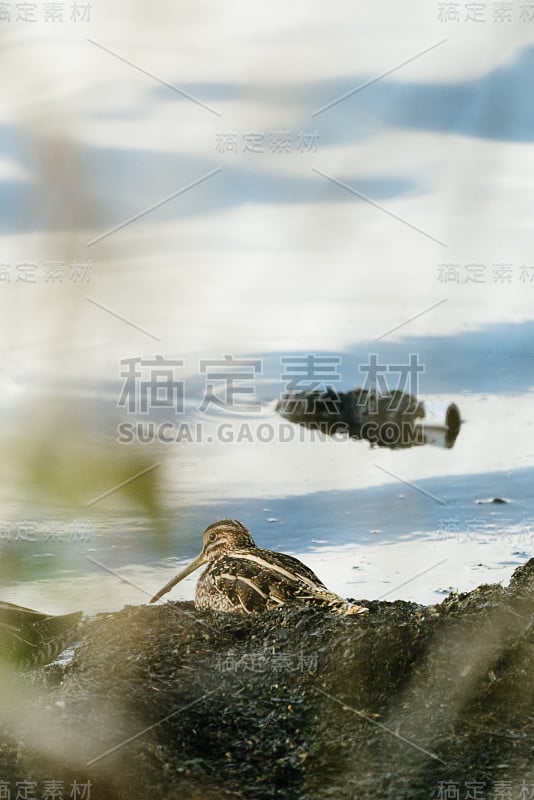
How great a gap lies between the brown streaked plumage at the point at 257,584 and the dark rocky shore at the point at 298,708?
7.0 inches

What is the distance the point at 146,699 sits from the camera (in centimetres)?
246

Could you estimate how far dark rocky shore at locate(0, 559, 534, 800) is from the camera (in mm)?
2053

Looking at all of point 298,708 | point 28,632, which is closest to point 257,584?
point 298,708

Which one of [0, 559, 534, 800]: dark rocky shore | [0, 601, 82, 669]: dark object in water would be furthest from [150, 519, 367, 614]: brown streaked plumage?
[0, 601, 82, 669]: dark object in water

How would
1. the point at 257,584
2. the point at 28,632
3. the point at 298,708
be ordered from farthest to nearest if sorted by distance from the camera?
1. the point at 257,584
2. the point at 298,708
3. the point at 28,632

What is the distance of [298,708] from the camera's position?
8.30 ft

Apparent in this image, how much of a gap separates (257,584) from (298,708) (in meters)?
1.16

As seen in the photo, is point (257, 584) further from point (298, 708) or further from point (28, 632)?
point (28, 632)

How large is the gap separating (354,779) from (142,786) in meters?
0.54

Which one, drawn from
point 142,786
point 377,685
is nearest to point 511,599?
point 377,685

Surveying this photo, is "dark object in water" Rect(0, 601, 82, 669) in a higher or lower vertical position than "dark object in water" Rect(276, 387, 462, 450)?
lower

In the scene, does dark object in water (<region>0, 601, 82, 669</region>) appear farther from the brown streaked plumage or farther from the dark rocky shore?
the brown streaked plumage

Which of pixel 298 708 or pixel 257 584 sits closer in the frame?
pixel 298 708

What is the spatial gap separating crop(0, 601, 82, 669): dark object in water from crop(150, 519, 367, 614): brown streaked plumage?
1.23 meters
